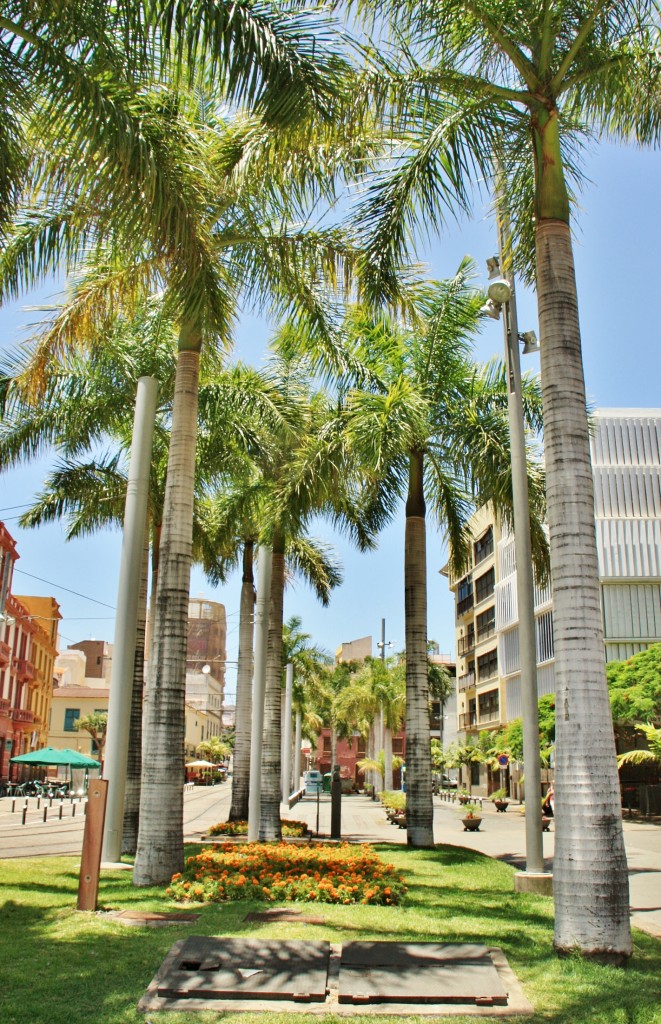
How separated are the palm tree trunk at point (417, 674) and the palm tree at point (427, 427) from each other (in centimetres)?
2

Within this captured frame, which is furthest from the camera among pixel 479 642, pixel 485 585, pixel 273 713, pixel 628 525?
pixel 479 642

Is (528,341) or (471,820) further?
(471,820)

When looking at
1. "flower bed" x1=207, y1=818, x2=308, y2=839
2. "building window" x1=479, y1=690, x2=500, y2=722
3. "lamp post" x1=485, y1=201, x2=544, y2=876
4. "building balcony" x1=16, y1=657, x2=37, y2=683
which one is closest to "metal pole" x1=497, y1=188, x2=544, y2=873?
"lamp post" x1=485, y1=201, x2=544, y2=876

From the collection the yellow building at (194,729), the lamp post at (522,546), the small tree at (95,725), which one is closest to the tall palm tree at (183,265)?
the lamp post at (522,546)

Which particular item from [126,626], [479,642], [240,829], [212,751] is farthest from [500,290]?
[212,751]

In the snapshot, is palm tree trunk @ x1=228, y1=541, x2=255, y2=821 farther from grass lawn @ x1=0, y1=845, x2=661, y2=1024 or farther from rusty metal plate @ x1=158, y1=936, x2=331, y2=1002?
rusty metal plate @ x1=158, y1=936, x2=331, y2=1002

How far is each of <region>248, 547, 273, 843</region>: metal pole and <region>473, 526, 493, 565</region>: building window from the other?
165 feet

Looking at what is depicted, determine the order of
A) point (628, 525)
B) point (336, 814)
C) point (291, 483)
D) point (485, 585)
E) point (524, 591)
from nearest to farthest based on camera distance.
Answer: point (524, 591), point (291, 483), point (336, 814), point (628, 525), point (485, 585)

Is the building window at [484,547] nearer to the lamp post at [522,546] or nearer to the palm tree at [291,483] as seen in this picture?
the palm tree at [291,483]

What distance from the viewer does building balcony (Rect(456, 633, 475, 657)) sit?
7781 centimetres

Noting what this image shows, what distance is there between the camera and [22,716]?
208ft

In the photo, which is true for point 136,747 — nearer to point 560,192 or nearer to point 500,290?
point 500,290

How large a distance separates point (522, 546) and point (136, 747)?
7.92 metres

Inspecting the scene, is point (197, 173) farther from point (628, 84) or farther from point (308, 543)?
point (308, 543)
